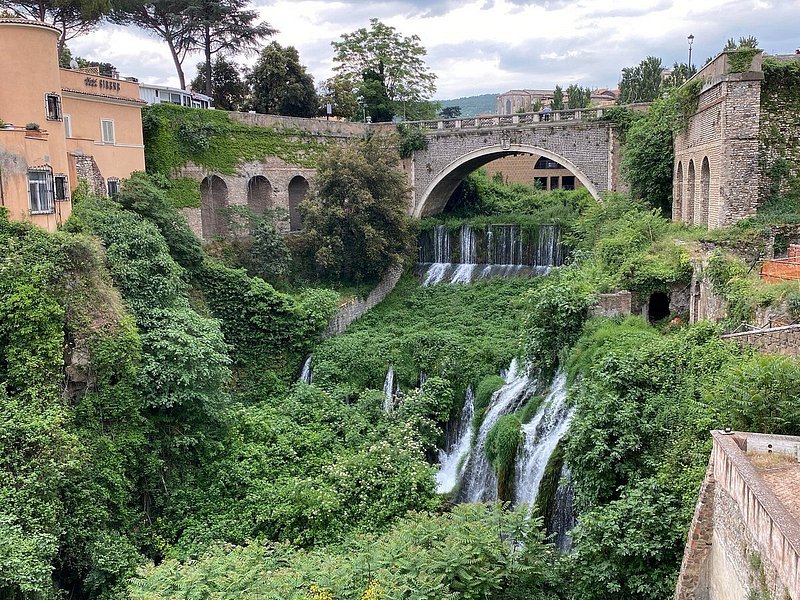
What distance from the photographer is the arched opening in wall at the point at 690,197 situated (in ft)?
62.7

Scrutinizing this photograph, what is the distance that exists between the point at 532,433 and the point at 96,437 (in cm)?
872

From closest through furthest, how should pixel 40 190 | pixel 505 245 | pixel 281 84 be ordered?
1. pixel 40 190
2. pixel 505 245
3. pixel 281 84

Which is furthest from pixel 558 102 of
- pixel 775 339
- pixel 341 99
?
pixel 775 339

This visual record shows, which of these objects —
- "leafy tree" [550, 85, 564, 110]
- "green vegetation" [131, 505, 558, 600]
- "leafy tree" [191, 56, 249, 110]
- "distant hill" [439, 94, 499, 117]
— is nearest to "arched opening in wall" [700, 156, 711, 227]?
"green vegetation" [131, 505, 558, 600]

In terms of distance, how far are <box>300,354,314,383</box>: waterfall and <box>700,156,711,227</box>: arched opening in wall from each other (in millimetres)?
11812

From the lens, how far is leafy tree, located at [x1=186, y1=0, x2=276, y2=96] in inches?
1225

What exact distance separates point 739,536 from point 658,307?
9.83 m

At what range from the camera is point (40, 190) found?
16.5 metres

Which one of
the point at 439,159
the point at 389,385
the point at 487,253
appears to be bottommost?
the point at 389,385

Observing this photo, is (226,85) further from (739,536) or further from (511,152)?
(739,536)

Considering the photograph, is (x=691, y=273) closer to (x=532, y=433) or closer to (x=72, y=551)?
(x=532, y=433)

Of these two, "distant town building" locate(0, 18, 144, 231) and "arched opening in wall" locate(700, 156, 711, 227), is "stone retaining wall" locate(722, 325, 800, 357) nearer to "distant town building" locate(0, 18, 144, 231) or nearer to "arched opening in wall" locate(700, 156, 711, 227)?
"arched opening in wall" locate(700, 156, 711, 227)

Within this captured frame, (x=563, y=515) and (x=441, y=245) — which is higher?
(x=441, y=245)

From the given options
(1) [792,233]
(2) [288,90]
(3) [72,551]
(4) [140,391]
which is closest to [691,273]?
(1) [792,233]
